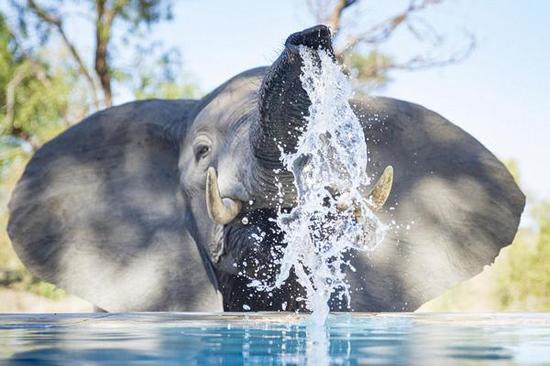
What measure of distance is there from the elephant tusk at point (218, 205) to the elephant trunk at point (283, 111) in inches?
6.7

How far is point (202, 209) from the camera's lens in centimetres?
438

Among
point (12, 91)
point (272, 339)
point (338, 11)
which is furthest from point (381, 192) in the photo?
point (12, 91)

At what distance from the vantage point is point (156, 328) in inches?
114

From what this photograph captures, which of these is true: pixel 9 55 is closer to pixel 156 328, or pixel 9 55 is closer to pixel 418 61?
pixel 418 61

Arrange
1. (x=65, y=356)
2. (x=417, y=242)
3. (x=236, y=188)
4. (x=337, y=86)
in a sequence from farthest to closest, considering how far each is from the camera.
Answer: (x=417, y=242) < (x=236, y=188) < (x=337, y=86) < (x=65, y=356)

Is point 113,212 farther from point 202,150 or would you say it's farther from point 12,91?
point 12,91

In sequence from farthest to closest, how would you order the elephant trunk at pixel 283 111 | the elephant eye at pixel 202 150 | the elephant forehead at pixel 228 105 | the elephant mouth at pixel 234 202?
the elephant eye at pixel 202 150 < the elephant forehead at pixel 228 105 < the elephant mouth at pixel 234 202 < the elephant trunk at pixel 283 111

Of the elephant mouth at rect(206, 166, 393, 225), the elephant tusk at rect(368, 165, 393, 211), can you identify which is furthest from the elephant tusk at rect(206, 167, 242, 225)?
the elephant tusk at rect(368, 165, 393, 211)

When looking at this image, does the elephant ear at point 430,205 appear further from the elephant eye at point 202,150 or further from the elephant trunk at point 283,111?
the elephant trunk at point 283,111

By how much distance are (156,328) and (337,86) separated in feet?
3.01

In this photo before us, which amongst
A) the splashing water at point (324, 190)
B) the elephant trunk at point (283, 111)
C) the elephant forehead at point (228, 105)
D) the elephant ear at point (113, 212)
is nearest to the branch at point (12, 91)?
the elephant ear at point (113, 212)

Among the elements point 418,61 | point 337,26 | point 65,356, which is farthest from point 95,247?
point 418,61

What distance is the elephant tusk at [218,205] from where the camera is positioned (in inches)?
145

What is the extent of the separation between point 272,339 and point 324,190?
0.94m
